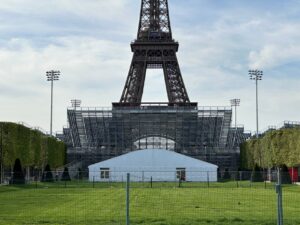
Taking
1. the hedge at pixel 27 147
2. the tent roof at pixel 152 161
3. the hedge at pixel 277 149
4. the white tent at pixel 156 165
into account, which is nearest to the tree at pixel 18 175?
the hedge at pixel 27 147

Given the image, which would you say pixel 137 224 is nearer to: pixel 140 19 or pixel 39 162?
pixel 39 162

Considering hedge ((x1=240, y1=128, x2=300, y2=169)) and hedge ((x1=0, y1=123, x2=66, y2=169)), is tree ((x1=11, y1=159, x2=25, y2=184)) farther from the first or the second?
hedge ((x1=240, y1=128, x2=300, y2=169))

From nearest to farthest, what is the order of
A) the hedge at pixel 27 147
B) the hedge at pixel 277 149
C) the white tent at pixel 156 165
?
the hedge at pixel 27 147, the hedge at pixel 277 149, the white tent at pixel 156 165

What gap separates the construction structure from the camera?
93375mm

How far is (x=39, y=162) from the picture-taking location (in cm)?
7250

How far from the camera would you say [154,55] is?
314 ft

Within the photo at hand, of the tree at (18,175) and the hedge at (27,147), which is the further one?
the hedge at (27,147)

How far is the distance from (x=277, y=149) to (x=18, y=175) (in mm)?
30592

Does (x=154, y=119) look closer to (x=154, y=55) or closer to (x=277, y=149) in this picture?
(x=154, y=55)

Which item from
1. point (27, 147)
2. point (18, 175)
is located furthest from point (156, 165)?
point (18, 175)

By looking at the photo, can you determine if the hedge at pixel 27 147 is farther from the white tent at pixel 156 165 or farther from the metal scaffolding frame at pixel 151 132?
the metal scaffolding frame at pixel 151 132

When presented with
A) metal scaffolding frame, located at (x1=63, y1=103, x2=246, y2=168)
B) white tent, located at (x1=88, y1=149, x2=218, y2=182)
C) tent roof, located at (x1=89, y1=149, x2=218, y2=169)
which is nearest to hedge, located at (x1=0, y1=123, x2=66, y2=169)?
white tent, located at (x1=88, y1=149, x2=218, y2=182)

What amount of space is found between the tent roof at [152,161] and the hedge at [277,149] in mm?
7141

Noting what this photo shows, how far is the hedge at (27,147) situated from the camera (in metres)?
60.2
